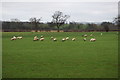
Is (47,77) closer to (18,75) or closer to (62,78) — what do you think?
(62,78)

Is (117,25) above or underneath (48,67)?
above

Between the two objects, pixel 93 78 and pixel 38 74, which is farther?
pixel 38 74

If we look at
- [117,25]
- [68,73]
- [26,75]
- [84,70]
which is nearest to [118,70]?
[84,70]

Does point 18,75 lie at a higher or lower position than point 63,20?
lower

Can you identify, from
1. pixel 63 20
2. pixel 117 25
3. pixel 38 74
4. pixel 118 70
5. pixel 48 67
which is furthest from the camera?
pixel 63 20

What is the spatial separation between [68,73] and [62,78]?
657mm

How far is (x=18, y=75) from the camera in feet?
24.5

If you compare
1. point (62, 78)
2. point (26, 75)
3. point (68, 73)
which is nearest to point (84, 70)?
point (68, 73)

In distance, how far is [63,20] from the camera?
288ft

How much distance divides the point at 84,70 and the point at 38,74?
149 centimetres

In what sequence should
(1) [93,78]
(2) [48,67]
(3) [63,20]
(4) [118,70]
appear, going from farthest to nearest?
(3) [63,20]
(2) [48,67]
(4) [118,70]
(1) [93,78]

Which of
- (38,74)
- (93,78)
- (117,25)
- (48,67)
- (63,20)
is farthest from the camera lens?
(63,20)

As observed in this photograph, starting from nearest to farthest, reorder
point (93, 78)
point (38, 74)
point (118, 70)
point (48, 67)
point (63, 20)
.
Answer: point (93, 78) < point (38, 74) < point (118, 70) < point (48, 67) < point (63, 20)

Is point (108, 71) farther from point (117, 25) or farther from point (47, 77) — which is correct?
point (117, 25)
